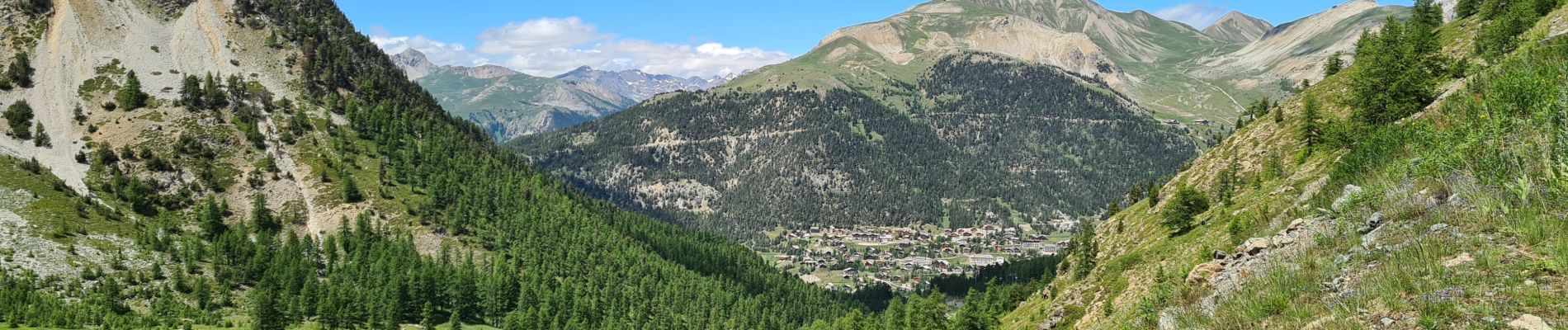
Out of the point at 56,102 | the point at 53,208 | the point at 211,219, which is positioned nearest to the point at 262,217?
the point at 211,219

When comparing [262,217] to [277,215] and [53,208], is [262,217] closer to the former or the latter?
[277,215]

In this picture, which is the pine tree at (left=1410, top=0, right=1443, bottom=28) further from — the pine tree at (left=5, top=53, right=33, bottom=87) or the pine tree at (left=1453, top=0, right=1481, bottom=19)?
the pine tree at (left=5, top=53, right=33, bottom=87)

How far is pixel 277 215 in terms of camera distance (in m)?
139

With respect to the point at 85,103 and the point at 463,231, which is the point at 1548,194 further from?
the point at 85,103

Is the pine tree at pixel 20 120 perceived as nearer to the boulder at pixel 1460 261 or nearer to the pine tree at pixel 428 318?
the pine tree at pixel 428 318

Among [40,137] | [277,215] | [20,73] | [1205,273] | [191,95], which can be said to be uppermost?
[20,73]

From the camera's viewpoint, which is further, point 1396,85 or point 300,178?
point 300,178

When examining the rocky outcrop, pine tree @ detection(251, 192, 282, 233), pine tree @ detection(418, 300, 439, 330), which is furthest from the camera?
pine tree @ detection(251, 192, 282, 233)

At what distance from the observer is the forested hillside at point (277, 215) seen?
4161 inches

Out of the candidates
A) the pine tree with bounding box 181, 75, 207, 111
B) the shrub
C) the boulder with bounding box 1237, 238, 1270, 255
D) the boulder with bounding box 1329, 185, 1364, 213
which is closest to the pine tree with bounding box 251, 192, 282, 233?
the pine tree with bounding box 181, 75, 207, 111

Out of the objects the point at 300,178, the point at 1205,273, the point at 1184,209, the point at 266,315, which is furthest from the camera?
the point at 300,178

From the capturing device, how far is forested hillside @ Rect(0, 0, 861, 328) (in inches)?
4161

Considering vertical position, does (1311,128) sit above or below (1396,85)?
below

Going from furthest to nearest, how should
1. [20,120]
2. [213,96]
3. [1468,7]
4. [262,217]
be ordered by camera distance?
[213,96]
[20,120]
[262,217]
[1468,7]
